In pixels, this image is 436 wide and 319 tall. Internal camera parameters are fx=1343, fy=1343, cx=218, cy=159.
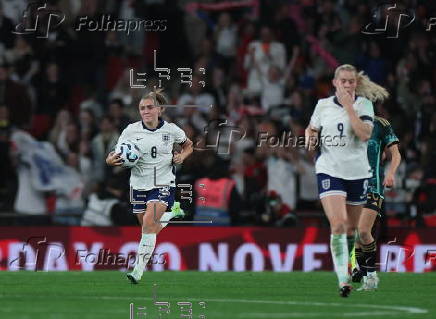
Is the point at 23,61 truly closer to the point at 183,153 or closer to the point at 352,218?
the point at 183,153

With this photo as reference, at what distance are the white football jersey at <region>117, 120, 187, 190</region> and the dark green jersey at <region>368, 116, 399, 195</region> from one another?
2184 mm

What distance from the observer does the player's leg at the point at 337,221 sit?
1185 centimetres

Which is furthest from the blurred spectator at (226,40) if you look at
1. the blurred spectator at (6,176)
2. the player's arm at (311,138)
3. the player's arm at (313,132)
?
the player's arm at (311,138)

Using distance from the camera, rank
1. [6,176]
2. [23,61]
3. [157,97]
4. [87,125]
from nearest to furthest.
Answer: [157,97] → [6,176] → [87,125] → [23,61]

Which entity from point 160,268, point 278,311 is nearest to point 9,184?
point 160,268

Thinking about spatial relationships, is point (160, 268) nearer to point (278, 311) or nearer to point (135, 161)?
point (135, 161)

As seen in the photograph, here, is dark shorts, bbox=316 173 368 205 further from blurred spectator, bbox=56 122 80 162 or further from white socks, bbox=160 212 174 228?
blurred spectator, bbox=56 122 80 162

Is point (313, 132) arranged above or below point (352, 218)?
above

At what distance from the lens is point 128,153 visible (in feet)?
45.6

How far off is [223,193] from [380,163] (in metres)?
4.54

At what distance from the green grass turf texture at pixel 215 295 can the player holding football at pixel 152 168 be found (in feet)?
2.09

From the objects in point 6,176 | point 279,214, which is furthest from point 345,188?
point 6,176

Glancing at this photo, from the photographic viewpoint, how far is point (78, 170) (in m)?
19.2

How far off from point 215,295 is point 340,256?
4.53 ft
